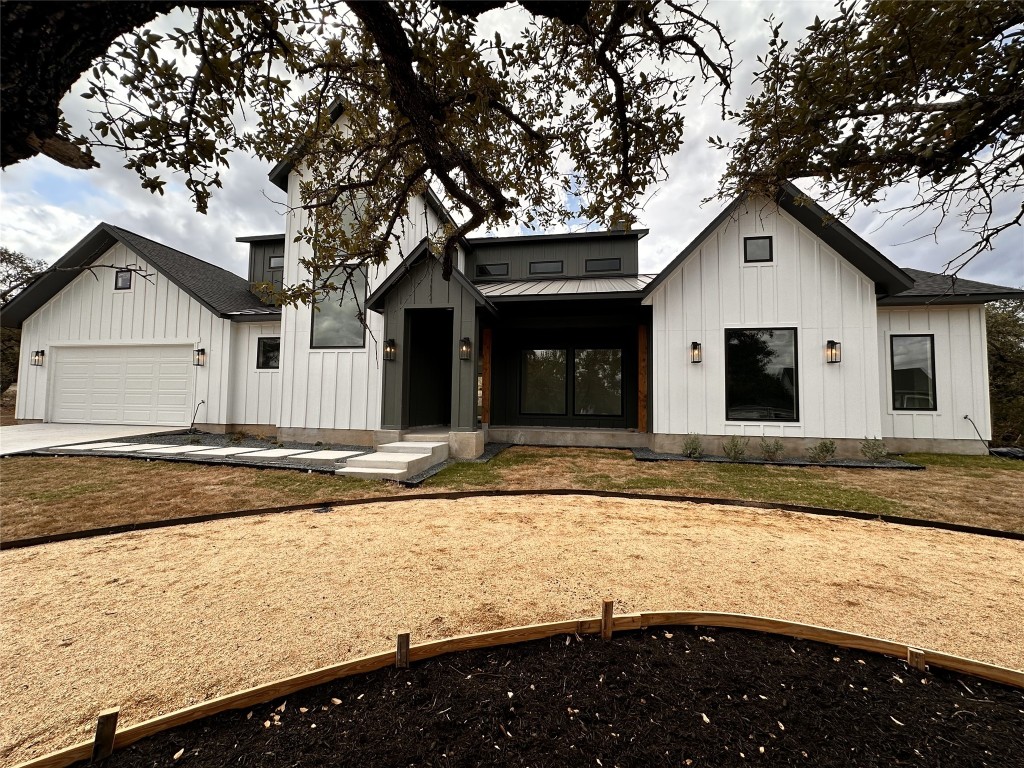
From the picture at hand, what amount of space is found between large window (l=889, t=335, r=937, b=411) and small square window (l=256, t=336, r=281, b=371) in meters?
14.1

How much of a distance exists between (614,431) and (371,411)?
17.8 ft

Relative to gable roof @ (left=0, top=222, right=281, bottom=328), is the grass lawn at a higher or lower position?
lower

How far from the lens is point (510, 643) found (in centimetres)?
196

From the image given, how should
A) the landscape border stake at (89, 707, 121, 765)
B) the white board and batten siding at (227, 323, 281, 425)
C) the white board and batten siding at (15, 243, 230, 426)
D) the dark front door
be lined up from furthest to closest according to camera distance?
the white board and batten siding at (15, 243, 230, 426) → the white board and batten siding at (227, 323, 281, 425) → the dark front door → the landscape border stake at (89, 707, 121, 765)

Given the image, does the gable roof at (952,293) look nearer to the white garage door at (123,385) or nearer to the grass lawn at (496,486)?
the grass lawn at (496,486)

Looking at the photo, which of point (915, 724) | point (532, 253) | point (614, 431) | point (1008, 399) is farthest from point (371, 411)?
point (1008, 399)

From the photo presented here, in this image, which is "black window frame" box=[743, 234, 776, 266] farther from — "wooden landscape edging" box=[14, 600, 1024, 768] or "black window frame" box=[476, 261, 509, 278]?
"wooden landscape edging" box=[14, 600, 1024, 768]

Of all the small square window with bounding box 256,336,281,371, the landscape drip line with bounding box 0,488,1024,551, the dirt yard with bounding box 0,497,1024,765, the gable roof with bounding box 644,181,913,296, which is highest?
the gable roof with bounding box 644,181,913,296

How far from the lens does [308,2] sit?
2785mm

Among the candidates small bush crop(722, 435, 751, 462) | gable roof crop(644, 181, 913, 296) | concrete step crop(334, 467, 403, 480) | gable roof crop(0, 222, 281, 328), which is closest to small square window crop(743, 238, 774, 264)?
gable roof crop(644, 181, 913, 296)

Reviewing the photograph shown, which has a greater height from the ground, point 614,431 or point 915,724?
point 614,431

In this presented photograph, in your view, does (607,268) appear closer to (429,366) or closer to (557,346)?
(557,346)

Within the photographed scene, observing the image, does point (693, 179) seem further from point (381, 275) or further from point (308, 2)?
point (381, 275)

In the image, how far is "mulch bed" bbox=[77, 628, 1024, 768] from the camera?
1352 mm
